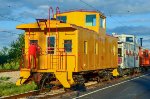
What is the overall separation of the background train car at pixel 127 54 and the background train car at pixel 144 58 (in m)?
3.93

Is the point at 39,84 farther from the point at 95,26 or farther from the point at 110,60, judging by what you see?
the point at 110,60

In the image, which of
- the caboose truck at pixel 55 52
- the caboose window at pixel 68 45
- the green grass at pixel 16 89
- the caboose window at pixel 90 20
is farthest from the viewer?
the caboose window at pixel 90 20

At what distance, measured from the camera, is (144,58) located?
45.5 m

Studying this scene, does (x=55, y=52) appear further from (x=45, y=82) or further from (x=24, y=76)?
(x=24, y=76)

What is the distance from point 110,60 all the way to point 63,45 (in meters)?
7.66

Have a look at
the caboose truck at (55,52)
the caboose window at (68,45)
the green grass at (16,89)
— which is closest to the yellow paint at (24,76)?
the caboose truck at (55,52)

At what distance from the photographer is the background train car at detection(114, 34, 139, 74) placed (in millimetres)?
31669

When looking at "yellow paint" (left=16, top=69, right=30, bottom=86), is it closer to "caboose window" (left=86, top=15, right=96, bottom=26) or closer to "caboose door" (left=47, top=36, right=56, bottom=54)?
"caboose door" (left=47, top=36, right=56, bottom=54)

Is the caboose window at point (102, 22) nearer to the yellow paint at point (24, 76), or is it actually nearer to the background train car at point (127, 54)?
the yellow paint at point (24, 76)

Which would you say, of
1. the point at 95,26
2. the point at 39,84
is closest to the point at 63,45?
the point at 39,84

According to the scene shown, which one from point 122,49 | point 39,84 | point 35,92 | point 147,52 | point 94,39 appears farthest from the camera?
point 147,52

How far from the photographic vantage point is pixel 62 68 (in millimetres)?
17844

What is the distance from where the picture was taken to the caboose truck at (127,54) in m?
31.6

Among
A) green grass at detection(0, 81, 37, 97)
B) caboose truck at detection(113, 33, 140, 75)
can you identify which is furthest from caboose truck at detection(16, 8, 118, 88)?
caboose truck at detection(113, 33, 140, 75)
